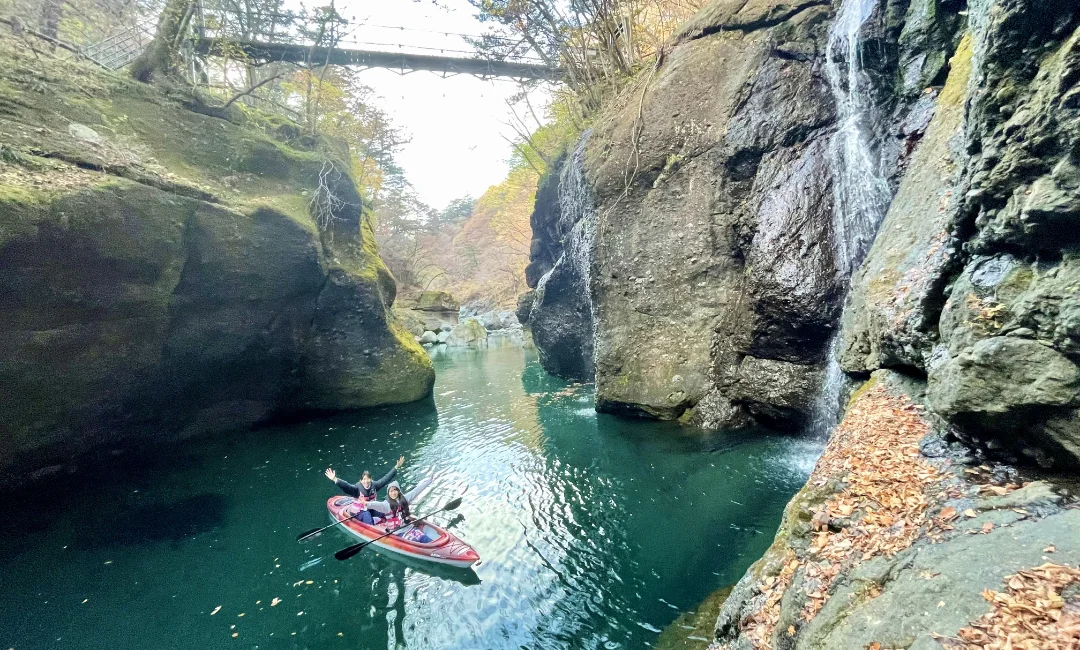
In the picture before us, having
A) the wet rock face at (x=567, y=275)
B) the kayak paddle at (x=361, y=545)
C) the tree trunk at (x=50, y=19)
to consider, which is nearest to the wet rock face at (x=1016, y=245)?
the kayak paddle at (x=361, y=545)

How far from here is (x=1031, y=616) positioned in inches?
104

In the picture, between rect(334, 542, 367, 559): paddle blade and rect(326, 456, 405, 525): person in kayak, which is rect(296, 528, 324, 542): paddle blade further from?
rect(334, 542, 367, 559): paddle blade

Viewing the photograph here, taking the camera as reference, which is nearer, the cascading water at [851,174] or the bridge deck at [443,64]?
the cascading water at [851,174]

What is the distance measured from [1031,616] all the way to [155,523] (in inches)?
495

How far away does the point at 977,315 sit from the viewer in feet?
14.1

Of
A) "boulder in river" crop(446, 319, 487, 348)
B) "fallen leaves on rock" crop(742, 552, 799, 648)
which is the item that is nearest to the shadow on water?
"fallen leaves on rock" crop(742, 552, 799, 648)

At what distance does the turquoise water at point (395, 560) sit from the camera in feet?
20.2

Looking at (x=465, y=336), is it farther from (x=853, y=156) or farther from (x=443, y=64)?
(x=853, y=156)

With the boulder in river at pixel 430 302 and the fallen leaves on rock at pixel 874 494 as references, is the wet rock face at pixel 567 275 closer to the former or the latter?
the fallen leaves on rock at pixel 874 494

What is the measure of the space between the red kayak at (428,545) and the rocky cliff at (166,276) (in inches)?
305

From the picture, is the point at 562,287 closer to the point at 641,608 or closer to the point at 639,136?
Answer: the point at 639,136

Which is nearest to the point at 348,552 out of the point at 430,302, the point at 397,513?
the point at 397,513

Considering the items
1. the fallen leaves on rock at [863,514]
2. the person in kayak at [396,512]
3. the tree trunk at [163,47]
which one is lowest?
the person in kayak at [396,512]

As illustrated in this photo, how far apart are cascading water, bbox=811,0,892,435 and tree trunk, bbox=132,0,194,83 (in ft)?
56.8
